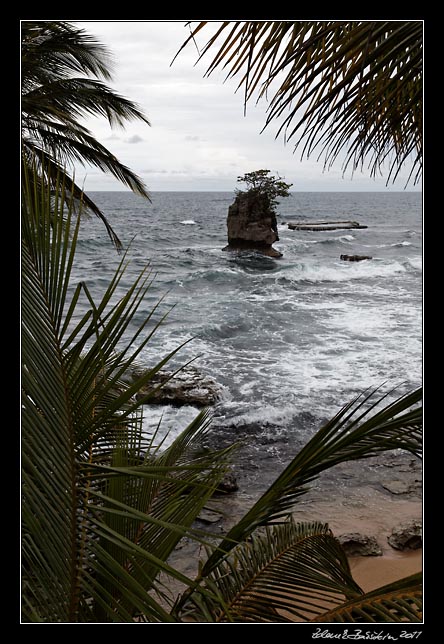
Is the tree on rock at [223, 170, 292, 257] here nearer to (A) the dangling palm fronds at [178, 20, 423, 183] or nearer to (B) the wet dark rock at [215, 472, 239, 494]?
(B) the wet dark rock at [215, 472, 239, 494]

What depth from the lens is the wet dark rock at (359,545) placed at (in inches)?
179

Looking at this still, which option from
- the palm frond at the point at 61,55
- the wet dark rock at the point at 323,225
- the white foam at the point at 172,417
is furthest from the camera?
the wet dark rock at the point at 323,225

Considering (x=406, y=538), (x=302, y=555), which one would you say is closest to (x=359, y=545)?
(x=406, y=538)

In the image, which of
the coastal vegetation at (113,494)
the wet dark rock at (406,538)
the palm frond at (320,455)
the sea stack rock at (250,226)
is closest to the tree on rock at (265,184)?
the sea stack rock at (250,226)

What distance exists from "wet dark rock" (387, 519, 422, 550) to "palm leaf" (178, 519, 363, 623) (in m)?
2.89

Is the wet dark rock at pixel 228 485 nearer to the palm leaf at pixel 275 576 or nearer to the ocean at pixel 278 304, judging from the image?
the ocean at pixel 278 304

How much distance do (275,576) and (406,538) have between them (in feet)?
10.7

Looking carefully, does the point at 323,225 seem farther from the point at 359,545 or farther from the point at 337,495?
the point at 359,545

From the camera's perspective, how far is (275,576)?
1.88 meters

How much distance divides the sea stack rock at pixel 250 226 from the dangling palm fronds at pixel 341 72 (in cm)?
959

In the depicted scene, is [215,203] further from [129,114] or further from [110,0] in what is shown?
[110,0]

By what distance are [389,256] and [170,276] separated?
5491 mm

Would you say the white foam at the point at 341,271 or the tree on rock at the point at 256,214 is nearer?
the tree on rock at the point at 256,214
